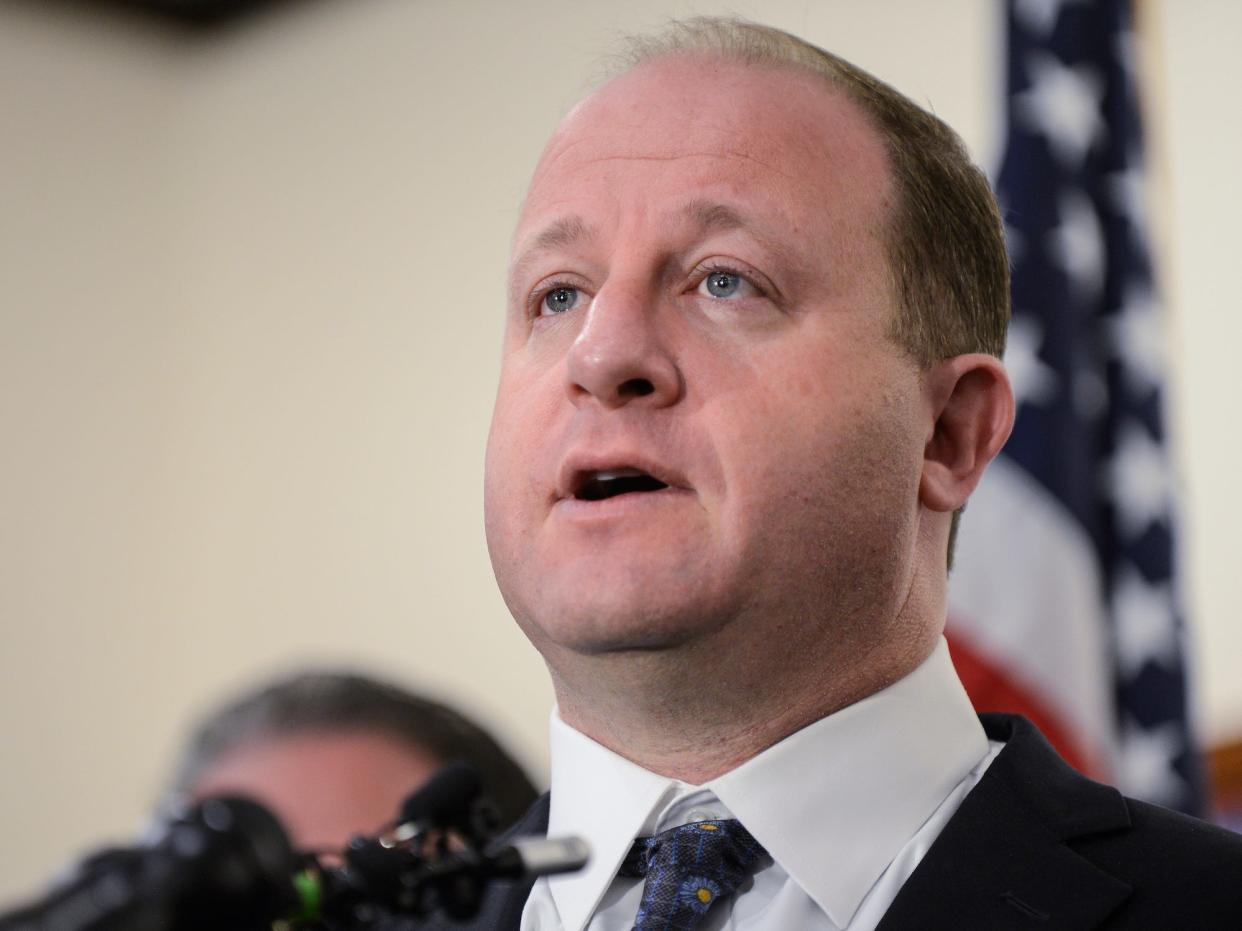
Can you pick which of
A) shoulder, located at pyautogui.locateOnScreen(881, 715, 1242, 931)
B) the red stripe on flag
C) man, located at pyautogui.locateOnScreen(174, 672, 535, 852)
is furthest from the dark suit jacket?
the red stripe on flag

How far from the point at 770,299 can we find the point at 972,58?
332 centimetres

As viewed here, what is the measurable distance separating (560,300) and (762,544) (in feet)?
1.11

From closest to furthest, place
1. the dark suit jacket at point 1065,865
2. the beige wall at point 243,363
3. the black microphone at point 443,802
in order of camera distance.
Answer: the black microphone at point 443,802 → the dark suit jacket at point 1065,865 → the beige wall at point 243,363

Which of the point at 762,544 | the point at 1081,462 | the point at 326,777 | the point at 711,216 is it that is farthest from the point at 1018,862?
A: the point at 1081,462

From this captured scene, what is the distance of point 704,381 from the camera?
140cm

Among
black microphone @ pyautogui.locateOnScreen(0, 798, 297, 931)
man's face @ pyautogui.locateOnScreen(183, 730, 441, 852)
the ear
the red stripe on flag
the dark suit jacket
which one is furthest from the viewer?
the red stripe on flag

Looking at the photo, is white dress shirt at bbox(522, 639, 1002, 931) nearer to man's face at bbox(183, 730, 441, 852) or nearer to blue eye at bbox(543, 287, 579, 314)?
blue eye at bbox(543, 287, 579, 314)

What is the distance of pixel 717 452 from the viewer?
1375mm

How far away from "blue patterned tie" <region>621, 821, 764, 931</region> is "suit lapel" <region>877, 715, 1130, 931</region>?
14 cm

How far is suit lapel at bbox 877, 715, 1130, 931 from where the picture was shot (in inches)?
51.1

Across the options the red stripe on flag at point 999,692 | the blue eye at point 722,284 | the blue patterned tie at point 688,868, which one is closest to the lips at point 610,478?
the blue eye at point 722,284

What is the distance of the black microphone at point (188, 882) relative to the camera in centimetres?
84

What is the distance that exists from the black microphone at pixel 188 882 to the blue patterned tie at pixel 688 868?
1.76 feet

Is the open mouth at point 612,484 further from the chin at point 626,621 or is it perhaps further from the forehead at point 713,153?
the forehead at point 713,153
